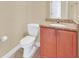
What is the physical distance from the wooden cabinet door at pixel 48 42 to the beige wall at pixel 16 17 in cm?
80

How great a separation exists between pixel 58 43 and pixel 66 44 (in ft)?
0.47

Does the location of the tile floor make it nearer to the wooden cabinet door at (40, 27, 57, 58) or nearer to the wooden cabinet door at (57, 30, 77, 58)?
the wooden cabinet door at (40, 27, 57, 58)

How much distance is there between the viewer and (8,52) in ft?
11.1

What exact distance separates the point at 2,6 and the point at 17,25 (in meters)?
0.73

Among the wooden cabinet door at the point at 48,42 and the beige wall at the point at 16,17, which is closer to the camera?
the wooden cabinet door at the point at 48,42

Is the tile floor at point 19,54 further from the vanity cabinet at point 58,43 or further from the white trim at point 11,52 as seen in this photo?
the vanity cabinet at point 58,43

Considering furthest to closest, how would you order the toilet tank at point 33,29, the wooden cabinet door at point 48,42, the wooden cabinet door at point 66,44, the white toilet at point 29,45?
1. the toilet tank at point 33,29
2. the white toilet at point 29,45
3. the wooden cabinet door at point 48,42
4. the wooden cabinet door at point 66,44

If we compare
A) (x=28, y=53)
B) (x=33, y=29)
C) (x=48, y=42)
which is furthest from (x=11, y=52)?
(x=48, y=42)

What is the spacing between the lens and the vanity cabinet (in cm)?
234

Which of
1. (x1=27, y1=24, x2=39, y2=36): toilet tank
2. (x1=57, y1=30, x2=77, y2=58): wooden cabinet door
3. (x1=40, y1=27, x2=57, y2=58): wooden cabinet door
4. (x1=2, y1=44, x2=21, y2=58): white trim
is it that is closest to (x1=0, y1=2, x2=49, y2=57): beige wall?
(x1=2, y1=44, x2=21, y2=58): white trim

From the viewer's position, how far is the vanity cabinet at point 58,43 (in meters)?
2.34

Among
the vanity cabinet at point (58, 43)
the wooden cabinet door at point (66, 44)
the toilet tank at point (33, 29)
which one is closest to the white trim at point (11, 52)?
the toilet tank at point (33, 29)

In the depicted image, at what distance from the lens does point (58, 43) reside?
2.50 m

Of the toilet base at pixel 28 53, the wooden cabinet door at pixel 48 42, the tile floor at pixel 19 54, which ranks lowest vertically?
the tile floor at pixel 19 54
